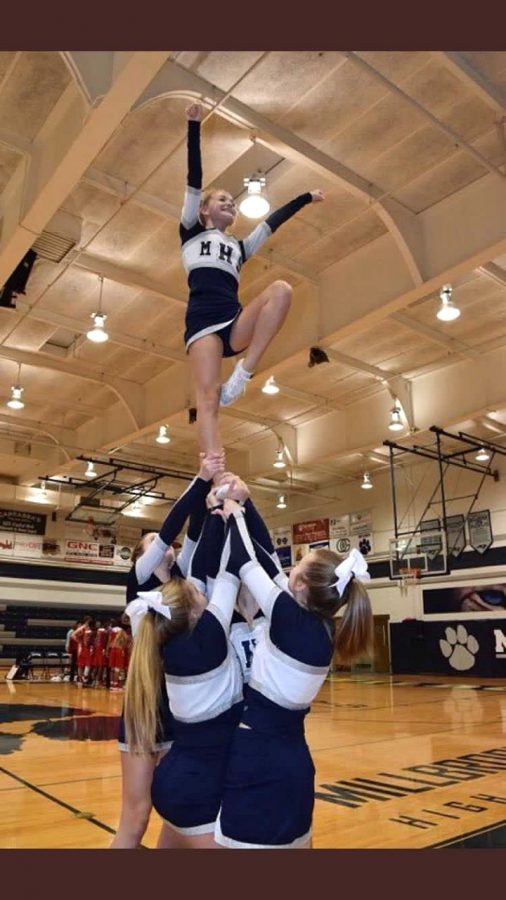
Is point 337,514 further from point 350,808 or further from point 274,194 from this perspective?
point 350,808

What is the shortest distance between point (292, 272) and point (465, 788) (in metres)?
6.61

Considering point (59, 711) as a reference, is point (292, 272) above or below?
above

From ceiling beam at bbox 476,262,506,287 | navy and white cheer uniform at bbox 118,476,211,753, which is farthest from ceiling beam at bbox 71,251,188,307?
navy and white cheer uniform at bbox 118,476,211,753

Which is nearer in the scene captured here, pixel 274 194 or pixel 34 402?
pixel 274 194

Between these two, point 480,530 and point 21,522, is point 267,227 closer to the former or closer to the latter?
point 480,530

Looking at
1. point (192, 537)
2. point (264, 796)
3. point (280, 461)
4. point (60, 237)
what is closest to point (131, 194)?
point (60, 237)

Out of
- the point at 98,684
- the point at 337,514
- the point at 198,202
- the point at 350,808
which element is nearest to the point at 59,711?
the point at 98,684

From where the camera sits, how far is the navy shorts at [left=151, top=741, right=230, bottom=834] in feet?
6.28

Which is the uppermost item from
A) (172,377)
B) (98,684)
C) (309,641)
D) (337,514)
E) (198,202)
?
(172,377)

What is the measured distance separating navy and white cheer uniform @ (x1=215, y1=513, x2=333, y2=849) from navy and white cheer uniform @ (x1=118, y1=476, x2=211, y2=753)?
14.4 inches

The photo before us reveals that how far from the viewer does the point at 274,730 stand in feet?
6.20

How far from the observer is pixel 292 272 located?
9180 millimetres

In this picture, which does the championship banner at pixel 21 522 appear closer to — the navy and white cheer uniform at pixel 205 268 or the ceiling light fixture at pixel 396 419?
the ceiling light fixture at pixel 396 419

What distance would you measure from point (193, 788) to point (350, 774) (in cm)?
363
